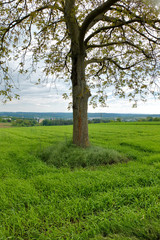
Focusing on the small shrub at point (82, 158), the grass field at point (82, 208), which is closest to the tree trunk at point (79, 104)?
the small shrub at point (82, 158)

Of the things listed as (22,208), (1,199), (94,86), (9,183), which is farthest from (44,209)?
(94,86)

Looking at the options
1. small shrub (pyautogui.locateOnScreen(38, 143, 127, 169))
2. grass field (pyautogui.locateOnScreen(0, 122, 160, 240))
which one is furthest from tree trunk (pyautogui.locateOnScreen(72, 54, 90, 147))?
grass field (pyautogui.locateOnScreen(0, 122, 160, 240))

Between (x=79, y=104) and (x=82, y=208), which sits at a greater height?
(x=79, y=104)

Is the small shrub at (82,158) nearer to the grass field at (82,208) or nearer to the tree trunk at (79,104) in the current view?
the tree trunk at (79,104)

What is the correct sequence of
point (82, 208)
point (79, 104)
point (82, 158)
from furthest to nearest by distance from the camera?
point (79, 104), point (82, 158), point (82, 208)

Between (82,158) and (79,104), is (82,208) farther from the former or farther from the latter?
(79,104)

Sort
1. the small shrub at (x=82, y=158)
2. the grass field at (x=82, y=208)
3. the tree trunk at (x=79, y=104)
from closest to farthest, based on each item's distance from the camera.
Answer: the grass field at (x=82, y=208)
the small shrub at (x=82, y=158)
the tree trunk at (x=79, y=104)

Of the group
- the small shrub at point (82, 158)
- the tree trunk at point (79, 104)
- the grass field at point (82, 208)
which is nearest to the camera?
the grass field at point (82, 208)

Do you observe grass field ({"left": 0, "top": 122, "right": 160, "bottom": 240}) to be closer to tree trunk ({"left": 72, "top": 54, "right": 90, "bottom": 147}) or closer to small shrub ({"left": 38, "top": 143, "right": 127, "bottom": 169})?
small shrub ({"left": 38, "top": 143, "right": 127, "bottom": 169})

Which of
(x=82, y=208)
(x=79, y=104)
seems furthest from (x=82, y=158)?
(x=82, y=208)

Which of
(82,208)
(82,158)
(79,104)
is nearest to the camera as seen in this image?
(82,208)

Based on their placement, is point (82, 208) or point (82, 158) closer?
point (82, 208)

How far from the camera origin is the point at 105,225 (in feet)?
7.98

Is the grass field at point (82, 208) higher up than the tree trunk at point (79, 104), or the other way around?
the tree trunk at point (79, 104)
